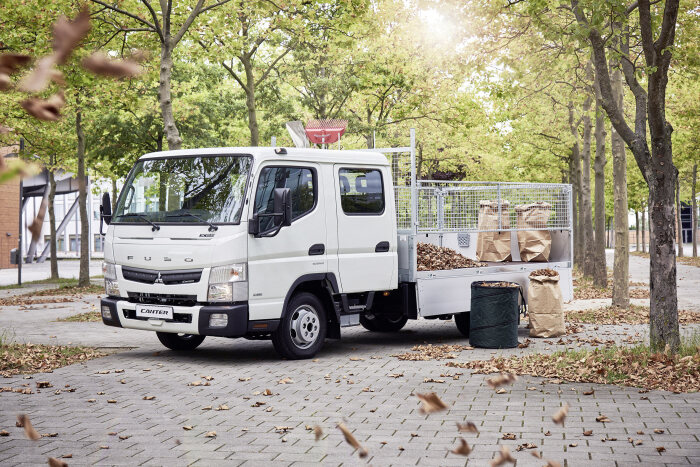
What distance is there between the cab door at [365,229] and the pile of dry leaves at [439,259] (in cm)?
60

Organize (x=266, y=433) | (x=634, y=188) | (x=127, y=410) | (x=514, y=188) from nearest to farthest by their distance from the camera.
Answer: (x=266, y=433)
(x=127, y=410)
(x=514, y=188)
(x=634, y=188)

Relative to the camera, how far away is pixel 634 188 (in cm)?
5044

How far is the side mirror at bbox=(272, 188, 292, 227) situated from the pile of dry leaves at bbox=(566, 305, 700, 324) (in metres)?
6.84

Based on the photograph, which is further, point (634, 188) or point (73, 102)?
point (634, 188)

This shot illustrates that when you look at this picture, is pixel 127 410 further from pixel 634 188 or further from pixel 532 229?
pixel 634 188

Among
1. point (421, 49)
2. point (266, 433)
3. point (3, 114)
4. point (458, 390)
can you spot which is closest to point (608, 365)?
point (458, 390)

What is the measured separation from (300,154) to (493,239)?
444 cm

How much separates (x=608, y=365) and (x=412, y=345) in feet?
11.6

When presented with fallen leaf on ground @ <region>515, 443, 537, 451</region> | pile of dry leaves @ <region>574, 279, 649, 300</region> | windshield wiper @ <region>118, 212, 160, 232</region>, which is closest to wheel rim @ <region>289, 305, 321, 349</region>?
windshield wiper @ <region>118, 212, 160, 232</region>

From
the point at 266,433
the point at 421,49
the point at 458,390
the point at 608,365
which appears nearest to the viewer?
the point at 266,433

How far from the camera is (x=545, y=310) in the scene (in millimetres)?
12484

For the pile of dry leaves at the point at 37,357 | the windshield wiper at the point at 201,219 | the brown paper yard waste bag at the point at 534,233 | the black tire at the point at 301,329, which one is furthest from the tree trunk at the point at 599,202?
the pile of dry leaves at the point at 37,357

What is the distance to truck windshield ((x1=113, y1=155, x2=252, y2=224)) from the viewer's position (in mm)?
9844

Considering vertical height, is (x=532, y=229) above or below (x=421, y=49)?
below
